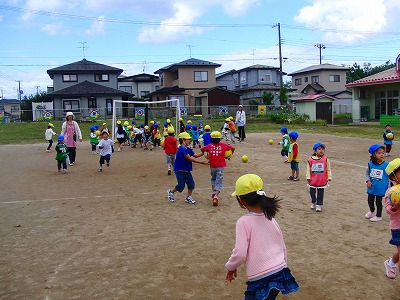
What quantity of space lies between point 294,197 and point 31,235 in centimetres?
540

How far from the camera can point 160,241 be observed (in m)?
6.28

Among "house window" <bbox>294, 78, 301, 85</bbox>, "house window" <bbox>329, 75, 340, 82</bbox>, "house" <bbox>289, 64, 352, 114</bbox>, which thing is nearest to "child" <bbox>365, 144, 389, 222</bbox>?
"house" <bbox>289, 64, 352, 114</bbox>

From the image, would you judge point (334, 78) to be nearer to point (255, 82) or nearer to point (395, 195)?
point (255, 82)

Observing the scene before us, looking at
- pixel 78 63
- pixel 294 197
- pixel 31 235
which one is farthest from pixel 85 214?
pixel 78 63

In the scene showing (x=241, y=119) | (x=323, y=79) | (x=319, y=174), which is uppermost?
(x=323, y=79)

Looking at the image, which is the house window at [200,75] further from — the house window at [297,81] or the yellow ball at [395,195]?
the yellow ball at [395,195]

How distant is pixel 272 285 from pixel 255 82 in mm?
56591

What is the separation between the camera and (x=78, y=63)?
170 feet

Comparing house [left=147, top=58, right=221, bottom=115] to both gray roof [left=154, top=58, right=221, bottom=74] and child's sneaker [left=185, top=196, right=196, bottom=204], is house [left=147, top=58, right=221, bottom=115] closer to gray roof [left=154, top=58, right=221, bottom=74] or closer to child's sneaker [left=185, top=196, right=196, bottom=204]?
gray roof [left=154, top=58, right=221, bottom=74]

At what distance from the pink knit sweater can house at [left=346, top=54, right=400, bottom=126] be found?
3227 cm

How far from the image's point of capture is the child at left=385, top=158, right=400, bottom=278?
175 inches

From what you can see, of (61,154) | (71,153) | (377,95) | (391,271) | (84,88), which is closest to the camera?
(391,271)

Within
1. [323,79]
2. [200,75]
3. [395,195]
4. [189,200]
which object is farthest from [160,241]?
[323,79]

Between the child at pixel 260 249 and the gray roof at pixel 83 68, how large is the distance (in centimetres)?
4932
